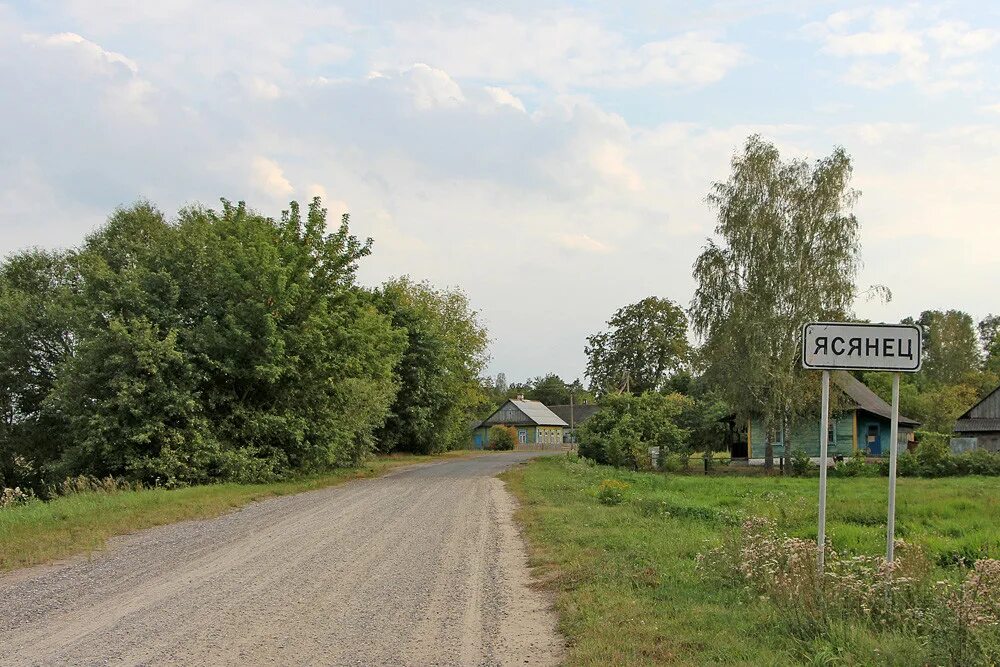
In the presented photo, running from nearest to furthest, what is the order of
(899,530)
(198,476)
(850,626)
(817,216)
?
(850,626) < (899,530) < (198,476) < (817,216)

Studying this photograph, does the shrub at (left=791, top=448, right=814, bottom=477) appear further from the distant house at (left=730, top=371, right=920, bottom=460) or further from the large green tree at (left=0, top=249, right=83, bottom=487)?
the large green tree at (left=0, top=249, right=83, bottom=487)

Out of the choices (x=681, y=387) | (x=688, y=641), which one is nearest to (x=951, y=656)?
(x=688, y=641)

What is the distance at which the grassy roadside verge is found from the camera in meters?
12.3

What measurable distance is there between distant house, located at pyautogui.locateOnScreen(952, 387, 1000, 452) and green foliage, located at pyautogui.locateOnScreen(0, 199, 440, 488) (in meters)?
37.5

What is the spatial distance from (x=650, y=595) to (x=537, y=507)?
10.4 m

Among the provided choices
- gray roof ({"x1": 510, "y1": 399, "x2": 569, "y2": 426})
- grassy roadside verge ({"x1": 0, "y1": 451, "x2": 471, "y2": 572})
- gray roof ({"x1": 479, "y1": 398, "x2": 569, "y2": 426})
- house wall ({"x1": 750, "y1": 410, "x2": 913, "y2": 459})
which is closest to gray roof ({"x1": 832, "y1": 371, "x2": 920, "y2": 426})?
house wall ({"x1": 750, "y1": 410, "x2": 913, "y2": 459})

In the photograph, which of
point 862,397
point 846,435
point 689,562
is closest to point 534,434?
point 862,397

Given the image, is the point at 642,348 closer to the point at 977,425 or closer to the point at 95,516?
the point at 977,425

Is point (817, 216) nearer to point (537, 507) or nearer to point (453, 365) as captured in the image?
point (537, 507)

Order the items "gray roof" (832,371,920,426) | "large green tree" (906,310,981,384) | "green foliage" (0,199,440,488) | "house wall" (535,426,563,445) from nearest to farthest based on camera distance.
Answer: "green foliage" (0,199,440,488), "gray roof" (832,371,920,426), "large green tree" (906,310,981,384), "house wall" (535,426,563,445)

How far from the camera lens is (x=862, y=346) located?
6.88 m

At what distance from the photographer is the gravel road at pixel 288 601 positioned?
259 inches

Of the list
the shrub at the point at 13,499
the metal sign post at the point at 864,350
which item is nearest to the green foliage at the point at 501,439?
the shrub at the point at 13,499

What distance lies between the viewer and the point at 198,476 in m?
25.4
